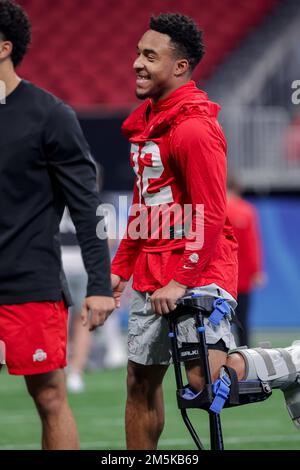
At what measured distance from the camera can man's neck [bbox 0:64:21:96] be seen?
4.64 meters

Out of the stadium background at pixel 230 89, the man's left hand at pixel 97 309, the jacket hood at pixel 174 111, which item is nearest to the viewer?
the man's left hand at pixel 97 309

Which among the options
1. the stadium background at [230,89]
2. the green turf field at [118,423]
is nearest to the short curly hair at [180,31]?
the green turf field at [118,423]

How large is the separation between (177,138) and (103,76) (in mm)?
11998

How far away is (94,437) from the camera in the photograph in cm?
743

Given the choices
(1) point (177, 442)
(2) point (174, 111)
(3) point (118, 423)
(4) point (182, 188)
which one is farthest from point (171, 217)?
(3) point (118, 423)

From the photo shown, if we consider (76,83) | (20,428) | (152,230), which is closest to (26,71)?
(76,83)

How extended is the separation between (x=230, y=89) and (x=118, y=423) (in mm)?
9414

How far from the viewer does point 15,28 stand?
467 centimetres

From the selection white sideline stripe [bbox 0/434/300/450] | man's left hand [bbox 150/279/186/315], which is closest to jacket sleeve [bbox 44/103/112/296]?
man's left hand [bbox 150/279/186/315]

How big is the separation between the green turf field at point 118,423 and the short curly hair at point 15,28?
9.65 ft

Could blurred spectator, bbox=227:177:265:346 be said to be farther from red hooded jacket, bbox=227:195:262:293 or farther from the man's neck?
the man's neck

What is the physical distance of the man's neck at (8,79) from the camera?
4.64 metres

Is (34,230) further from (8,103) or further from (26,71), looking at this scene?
(26,71)

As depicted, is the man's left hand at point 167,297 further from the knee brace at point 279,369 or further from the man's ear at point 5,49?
the man's ear at point 5,49
